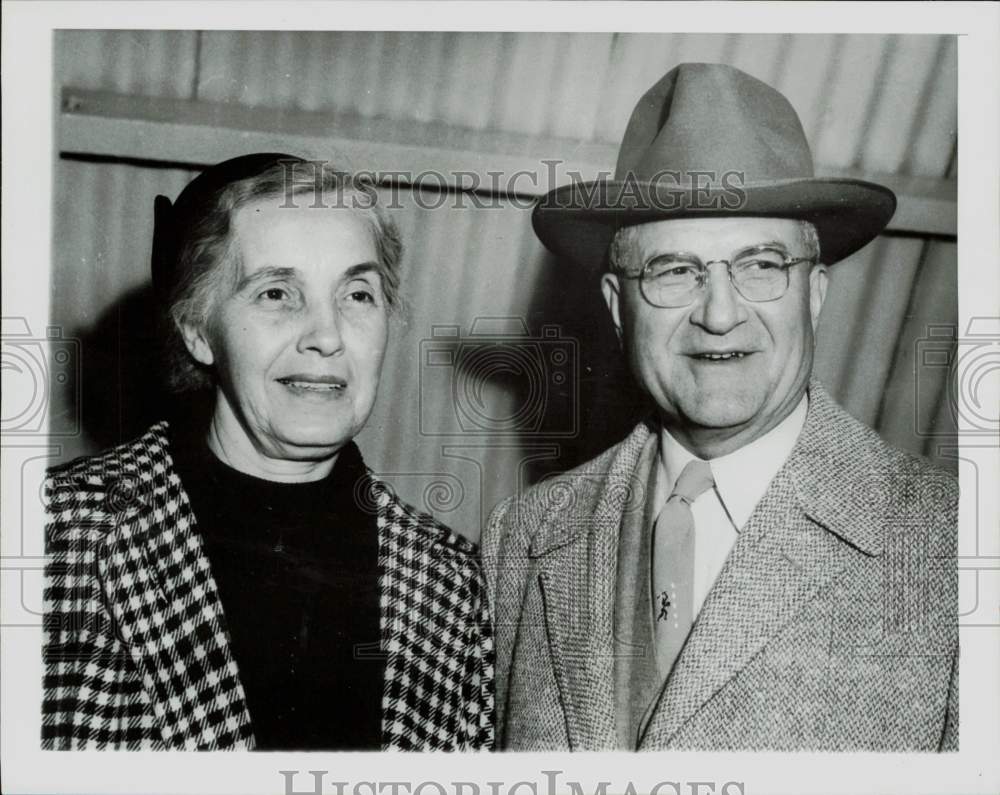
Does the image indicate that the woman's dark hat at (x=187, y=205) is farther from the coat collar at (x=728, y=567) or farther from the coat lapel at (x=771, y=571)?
the coat lapel at (x=771, y=571)

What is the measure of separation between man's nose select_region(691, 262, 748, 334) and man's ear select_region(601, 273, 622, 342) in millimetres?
151

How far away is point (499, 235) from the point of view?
1.65 m

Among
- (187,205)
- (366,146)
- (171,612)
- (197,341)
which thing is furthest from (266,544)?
(366,146)

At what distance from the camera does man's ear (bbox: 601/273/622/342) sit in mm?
1545

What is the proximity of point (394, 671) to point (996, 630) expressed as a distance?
1027mm

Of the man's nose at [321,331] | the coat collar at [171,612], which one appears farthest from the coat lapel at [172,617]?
the man's nose at [321,331]

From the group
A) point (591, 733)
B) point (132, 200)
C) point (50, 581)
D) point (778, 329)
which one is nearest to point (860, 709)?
point (591, 733)

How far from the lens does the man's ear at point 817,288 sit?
151cm

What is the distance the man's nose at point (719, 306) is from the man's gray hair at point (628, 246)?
133 mm

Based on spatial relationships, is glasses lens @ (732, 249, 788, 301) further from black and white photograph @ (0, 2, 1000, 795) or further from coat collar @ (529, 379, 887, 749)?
coat collar @ (529, 379, 887, 749)

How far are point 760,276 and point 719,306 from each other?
0.09 meters

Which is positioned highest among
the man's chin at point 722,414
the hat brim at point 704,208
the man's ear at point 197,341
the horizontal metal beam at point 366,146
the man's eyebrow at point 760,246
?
the horizontal metal beam at point 366,146

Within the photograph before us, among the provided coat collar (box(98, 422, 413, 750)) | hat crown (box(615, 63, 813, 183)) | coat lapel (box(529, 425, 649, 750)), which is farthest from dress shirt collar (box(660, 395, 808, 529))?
coat collar (box(98, 422, 413, 750))

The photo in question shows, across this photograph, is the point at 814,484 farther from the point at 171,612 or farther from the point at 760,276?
the point at 171,612
